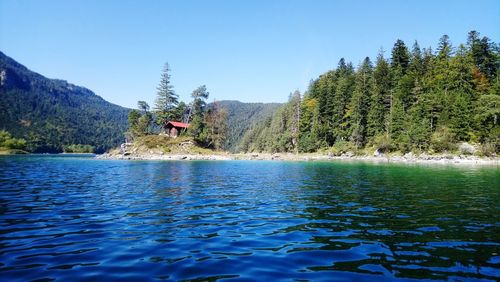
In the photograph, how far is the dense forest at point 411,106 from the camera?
237ft

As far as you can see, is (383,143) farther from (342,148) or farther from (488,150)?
(488,150)

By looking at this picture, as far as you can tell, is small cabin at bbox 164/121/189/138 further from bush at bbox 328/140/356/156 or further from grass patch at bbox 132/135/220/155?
bush at bbox 328/140/356/156

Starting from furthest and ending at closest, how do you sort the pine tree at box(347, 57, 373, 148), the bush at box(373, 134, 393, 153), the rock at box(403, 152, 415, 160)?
the pine tree at box(347, 57, 373, 148) < the bush at box(373, 134, 393, 153) < the rock at box(403, 152, 415, 160)

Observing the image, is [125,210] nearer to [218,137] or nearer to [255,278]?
[255,278]

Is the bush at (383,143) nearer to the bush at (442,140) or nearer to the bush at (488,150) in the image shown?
the bush at (442,140)

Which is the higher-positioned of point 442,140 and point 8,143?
point 442,140

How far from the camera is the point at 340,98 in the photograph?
341 ft

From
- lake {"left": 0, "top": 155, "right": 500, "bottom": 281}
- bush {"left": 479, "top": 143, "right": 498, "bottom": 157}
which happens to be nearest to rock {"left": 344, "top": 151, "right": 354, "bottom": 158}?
bush {"left": 479, "top": 143, "right": 498, "bottom": 157}

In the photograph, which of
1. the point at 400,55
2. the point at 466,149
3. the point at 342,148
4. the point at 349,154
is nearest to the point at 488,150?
the point at 466,149

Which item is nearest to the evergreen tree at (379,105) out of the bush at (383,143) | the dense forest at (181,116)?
the bush at (383,143)

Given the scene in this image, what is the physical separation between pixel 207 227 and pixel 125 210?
16.3 ft

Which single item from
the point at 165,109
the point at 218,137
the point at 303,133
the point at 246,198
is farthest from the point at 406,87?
the point at 246,198

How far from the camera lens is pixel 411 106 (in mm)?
85062

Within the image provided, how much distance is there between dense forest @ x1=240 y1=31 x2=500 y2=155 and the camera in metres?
72.2
